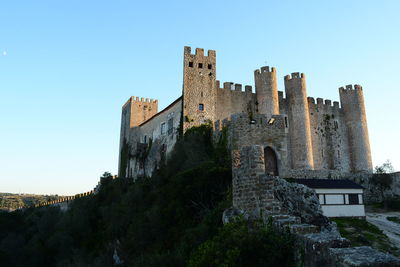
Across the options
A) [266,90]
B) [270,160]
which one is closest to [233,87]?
[266,90]

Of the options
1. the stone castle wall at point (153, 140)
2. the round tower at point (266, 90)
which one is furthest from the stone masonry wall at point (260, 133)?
the round tower at point (266, 90)

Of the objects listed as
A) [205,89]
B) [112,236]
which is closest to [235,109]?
[205,89]

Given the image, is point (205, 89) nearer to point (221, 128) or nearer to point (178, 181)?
point (221, 128)

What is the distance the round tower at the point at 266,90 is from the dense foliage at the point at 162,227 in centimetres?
814

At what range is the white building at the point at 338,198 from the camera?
22109 mm

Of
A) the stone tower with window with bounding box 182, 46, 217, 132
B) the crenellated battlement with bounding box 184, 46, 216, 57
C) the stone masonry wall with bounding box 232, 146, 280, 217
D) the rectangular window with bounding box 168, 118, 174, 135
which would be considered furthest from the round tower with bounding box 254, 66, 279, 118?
the stone masonry wall with bounding box 232, 146, 280, 217

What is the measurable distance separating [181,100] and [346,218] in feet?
61.0

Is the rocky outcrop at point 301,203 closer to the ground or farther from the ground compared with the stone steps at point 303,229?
farther from the ground

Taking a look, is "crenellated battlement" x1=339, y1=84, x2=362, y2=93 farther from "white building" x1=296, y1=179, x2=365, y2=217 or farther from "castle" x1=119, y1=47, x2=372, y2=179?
"white building" x1=296, y1=179, x2=365, y2=217

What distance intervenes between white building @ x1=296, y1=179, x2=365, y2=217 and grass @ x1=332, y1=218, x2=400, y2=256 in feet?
2.54

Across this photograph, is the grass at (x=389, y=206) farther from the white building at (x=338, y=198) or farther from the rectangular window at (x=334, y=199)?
the rectangular window at (x=334, y=199)

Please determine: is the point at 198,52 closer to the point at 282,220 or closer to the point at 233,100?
the point at 233,100

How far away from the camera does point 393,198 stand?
3031 centimetres

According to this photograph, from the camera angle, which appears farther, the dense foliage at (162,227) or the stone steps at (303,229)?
the dense foliage at (162,227)
